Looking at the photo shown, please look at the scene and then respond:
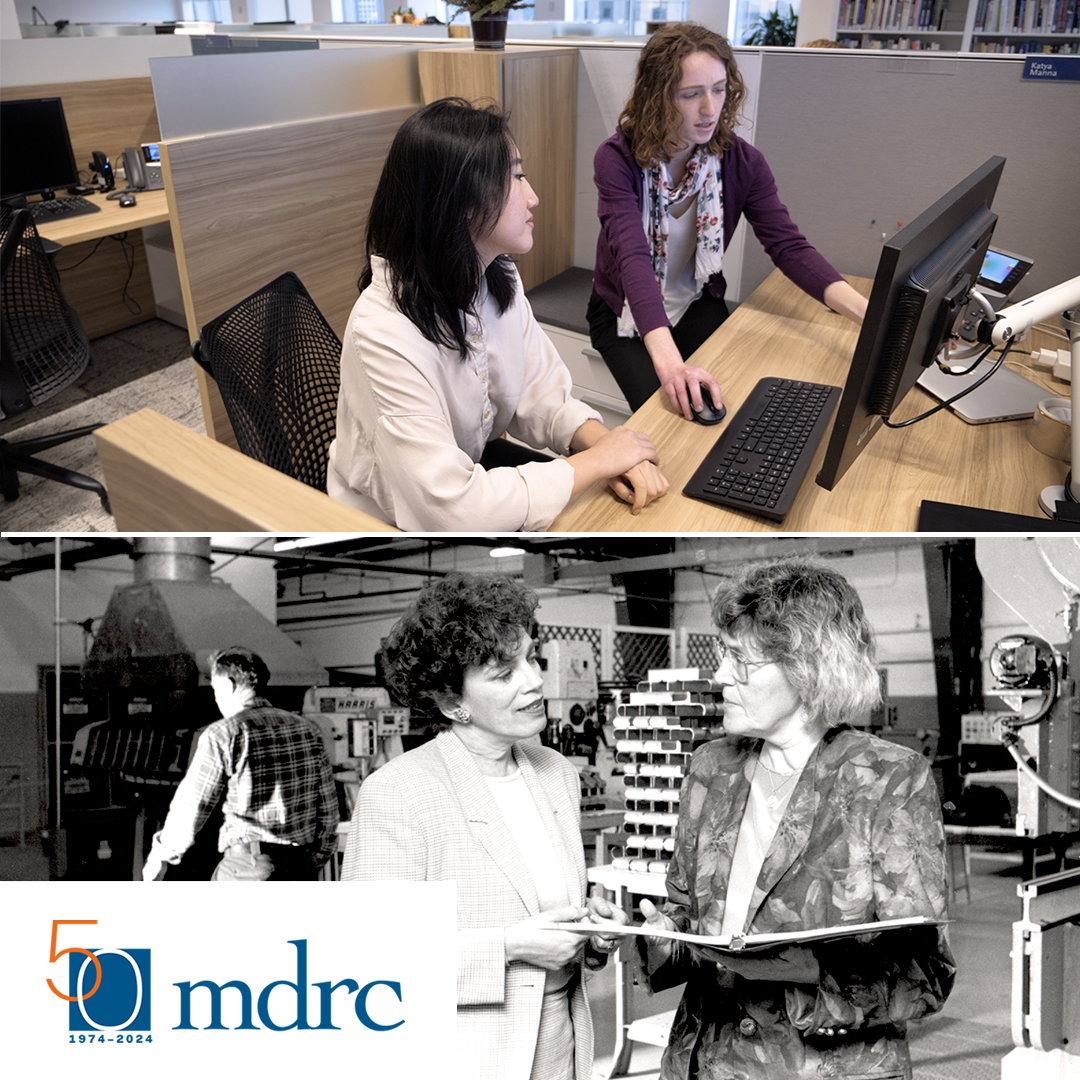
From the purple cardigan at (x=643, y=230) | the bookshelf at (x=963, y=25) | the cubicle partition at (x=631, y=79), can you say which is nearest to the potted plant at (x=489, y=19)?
the cubicle partition at (x=631, y=79)

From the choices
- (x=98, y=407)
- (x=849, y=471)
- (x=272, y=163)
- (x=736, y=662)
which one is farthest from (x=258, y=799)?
(x=98, y=407)

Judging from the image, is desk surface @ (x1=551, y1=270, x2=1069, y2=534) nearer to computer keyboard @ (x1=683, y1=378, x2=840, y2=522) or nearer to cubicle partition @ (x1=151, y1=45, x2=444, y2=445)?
computer keyboard @ (x1=683, y1=378, x2=840, y2=522)

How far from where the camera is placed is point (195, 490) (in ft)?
2.32

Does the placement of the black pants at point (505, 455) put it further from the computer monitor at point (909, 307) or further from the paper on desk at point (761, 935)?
the paper on desk at point (761, 935)

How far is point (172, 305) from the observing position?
4297 mm

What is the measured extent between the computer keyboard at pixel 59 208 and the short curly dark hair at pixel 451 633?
338cm

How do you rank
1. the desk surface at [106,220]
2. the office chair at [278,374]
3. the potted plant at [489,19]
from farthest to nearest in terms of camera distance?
the desk surface at [106,220] < the potted plant at [489,19] < the office chair at [278,374]

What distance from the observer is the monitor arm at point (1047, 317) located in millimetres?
1198

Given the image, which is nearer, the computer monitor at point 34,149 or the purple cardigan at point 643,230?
the purple cardigan at point 643,230

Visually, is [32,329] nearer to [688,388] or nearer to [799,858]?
[688,388]

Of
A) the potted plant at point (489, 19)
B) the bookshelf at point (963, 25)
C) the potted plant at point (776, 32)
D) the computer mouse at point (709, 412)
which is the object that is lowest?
the computer mouse at point (709, 412)

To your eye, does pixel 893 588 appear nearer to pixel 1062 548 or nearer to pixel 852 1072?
pixel 1062 548

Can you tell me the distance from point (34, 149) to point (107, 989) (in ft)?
12.5

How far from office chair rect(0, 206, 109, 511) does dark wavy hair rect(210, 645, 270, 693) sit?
2.14 metres
